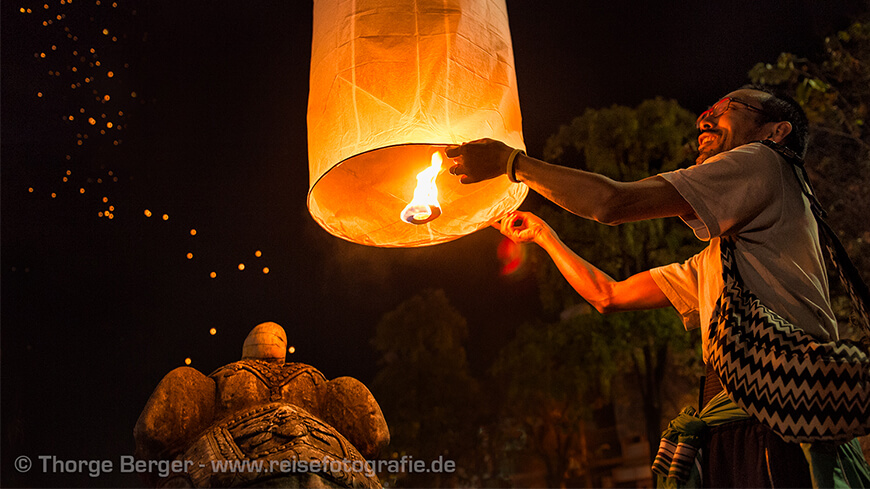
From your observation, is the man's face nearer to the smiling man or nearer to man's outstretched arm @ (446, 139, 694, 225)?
the smiling man

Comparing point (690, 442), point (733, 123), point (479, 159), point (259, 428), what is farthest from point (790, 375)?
point (259, 428)

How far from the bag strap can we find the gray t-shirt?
21 mm

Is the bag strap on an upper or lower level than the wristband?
lower

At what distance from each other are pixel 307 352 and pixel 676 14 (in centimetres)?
574

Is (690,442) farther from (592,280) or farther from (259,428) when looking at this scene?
(259,428)

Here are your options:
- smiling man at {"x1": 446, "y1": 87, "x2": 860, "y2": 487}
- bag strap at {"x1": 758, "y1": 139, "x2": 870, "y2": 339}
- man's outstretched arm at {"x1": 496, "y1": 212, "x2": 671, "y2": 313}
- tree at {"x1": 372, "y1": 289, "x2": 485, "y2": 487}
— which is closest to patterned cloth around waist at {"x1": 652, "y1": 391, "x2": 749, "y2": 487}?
smiling man at {"x1": 446, "y1": 87, "x2": 860, "y2": 487}

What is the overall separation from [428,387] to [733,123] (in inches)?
467

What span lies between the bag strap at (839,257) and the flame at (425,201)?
1.19 meters

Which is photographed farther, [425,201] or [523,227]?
[523,227]

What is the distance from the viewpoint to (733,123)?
243 cm

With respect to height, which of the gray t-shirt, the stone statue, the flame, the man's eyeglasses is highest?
the man's eyeglasses

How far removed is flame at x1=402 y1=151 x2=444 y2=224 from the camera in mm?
2475

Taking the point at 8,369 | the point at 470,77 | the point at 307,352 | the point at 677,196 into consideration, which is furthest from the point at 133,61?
the point at 677,196

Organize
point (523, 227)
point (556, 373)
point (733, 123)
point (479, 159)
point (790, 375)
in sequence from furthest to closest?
1. point (556, 373)
2. point (523, 227)
3. point (733, 123)
4. point (479, 159)
5. point (790, 375)
